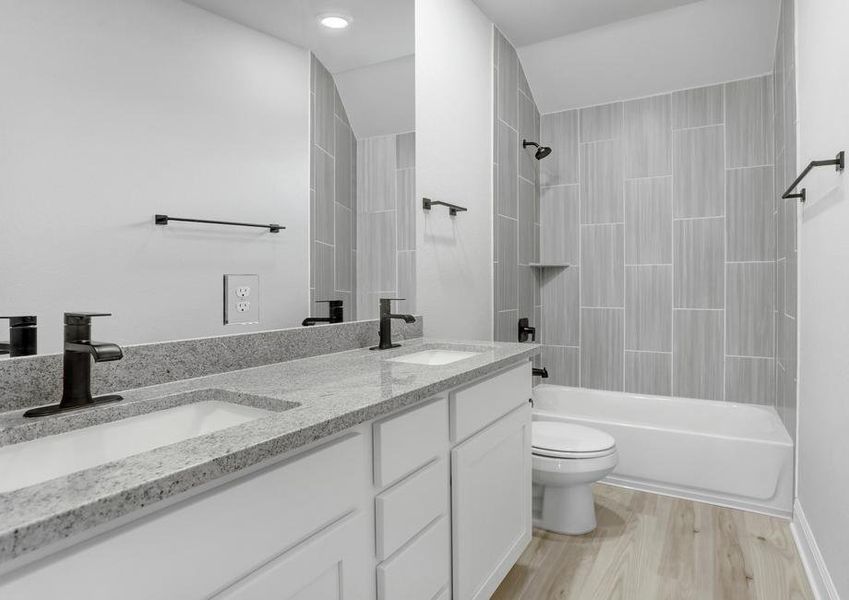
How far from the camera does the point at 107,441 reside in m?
0.97

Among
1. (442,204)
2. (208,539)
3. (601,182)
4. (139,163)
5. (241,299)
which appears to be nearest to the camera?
(208,539)

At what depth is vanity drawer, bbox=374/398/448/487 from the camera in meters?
1.13

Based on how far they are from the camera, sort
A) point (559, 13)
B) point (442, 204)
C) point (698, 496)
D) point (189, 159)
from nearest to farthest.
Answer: point (189, 159) < point (442, 204) < point (698, 496) < point (559, 13)

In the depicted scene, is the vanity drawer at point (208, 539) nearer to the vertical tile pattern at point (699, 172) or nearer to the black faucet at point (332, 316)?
the black faucet at point (332, 316)

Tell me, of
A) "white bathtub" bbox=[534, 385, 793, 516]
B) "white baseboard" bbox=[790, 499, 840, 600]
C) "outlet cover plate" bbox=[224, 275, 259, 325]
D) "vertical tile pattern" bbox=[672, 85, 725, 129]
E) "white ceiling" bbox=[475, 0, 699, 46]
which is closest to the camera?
"outlet cover plate" bbox=[224, 275, 259, 325]

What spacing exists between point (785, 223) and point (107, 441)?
2.89 meters

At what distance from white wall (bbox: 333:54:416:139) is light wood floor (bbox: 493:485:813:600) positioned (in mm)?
1801

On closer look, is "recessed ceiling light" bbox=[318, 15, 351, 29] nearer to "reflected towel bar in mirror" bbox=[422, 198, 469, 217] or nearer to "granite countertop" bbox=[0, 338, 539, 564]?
"reflected towel bar in mirror" bbox=[422, 198, 469, 217]

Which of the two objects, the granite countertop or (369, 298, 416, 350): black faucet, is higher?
(369, 298, 416, 350): black faucet

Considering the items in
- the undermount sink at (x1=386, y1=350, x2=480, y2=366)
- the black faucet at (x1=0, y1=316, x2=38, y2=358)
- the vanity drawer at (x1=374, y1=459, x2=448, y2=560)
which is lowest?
the vanity drawer at (x1=374, y1=459, x2=448, y2=560)

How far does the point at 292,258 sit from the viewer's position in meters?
1.62

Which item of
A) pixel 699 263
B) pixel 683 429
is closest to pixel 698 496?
pixel 683 429

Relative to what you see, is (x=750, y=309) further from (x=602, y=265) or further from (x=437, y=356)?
(x=437, y=356)

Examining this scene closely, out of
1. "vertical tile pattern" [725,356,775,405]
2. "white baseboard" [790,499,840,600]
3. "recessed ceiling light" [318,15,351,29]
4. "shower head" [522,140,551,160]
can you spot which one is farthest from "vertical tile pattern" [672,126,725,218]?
"recessed ceiling light" [318,15,351,29]
